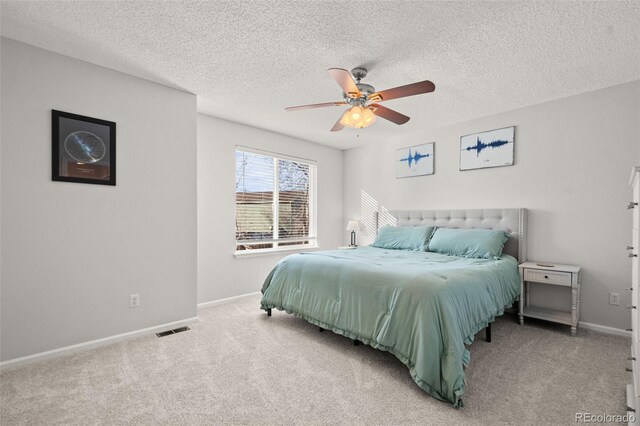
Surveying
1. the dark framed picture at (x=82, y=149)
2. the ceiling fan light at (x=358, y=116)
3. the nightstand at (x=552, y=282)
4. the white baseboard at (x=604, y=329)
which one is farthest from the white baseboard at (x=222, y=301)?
the white baseboard at (x=604, y=329)

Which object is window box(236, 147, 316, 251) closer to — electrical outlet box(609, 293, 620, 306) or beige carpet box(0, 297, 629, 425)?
beige carpet box(0, 297, 629, 425)

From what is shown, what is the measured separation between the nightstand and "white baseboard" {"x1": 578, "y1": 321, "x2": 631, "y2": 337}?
16 cm

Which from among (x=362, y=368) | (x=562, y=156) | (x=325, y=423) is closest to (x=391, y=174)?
(x=562, y=156)

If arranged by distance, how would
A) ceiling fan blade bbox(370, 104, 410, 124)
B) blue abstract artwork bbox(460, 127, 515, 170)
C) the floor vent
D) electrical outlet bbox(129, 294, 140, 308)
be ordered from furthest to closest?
1. blue abstract artwork bbox(460, 127, 515, 170)
2. the floor vent
3. electrical outlet bbox(129, 294, 140, 308)
4. ceiling fan blade bbox(370, 104, 410, 124)

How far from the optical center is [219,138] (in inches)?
162

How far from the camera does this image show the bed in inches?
77.0

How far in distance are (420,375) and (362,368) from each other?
50cm


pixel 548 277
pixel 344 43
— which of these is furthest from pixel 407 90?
pixel 548 277

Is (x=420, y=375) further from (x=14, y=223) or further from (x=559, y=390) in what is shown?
(x=14, y=223)

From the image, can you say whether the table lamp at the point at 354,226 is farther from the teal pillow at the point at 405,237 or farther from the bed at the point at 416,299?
the bed at the point at 416,299

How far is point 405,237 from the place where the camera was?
13.7ft

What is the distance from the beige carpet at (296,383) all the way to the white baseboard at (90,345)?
0.23ft

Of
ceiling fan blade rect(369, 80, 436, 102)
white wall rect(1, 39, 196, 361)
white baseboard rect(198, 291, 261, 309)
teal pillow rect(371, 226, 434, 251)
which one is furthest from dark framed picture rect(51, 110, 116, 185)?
teal pillow rect(371, 226, 434, 251)

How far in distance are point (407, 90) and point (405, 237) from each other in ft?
7.65
